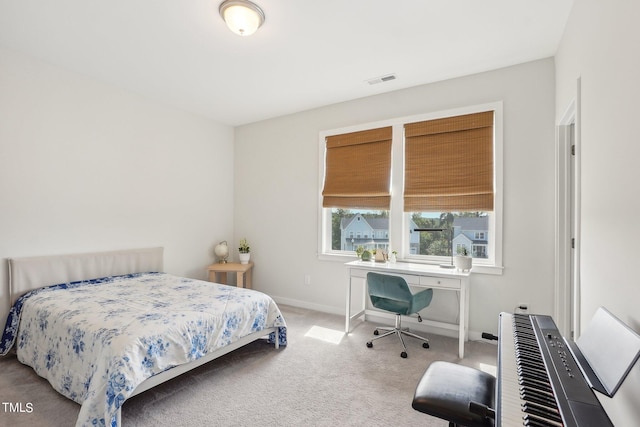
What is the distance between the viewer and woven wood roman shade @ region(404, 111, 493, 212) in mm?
3174

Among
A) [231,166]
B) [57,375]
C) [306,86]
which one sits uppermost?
[306,86]

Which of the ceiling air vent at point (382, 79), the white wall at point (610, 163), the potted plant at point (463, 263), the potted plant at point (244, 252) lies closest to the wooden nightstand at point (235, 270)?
the potted plant at point (244, 252)

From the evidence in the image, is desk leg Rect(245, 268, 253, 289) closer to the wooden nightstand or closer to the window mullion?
the wooden nightstand

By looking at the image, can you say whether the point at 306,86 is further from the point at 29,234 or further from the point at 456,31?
the point at 29,234

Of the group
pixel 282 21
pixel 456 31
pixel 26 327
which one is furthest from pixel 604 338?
pixel 26 327

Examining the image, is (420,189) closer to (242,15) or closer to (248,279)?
(242,15)

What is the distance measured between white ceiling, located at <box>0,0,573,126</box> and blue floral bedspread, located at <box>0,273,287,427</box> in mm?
2194

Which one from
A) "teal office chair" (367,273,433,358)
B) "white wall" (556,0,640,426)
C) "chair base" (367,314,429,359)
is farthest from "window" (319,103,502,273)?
"white wall" (556,0,640,426)

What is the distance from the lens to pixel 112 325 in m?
2.11

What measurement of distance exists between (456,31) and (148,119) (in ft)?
11.7

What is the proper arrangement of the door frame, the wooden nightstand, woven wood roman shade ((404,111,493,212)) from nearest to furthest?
the door frame < woven wood roman shade ((404,111,493,212)) < the wooden nightstand

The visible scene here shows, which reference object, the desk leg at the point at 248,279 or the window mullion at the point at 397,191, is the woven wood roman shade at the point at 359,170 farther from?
the desk leg at the point at 248,279

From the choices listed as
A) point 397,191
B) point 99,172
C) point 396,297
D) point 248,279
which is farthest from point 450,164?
point 99,172

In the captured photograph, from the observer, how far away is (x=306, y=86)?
11.7 ft
